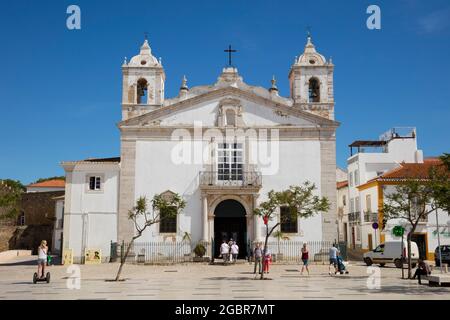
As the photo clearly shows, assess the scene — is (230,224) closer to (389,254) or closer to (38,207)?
(389,254)

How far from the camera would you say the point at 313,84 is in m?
33.0

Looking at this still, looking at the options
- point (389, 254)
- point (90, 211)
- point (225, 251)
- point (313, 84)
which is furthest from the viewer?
point (313, 84)

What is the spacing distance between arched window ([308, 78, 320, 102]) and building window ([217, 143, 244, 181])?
6.03 meters

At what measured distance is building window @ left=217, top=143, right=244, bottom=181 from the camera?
3067cm

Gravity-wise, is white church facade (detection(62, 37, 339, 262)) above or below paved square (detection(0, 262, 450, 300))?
above

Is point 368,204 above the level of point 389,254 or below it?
above

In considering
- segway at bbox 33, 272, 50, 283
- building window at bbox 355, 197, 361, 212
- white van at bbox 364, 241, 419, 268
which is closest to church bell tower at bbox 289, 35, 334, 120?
white van at bbox 364, 241, 419, 268

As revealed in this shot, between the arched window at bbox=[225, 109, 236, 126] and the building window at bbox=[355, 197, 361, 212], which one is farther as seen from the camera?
the building window at bbox=[355, 197, 361, 212]

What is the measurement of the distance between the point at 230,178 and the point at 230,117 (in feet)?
12.6

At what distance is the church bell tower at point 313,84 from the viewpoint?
32031 millimetres

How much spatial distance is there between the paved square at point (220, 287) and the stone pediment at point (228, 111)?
10813 millimetres

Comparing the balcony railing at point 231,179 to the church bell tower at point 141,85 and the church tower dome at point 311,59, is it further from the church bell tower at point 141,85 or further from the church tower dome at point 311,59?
the church tower dome at point 311,59

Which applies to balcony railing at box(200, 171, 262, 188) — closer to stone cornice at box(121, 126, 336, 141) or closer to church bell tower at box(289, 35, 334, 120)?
stone cornice at box(121, 126, 336, 141)

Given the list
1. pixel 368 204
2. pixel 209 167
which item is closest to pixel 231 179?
pixel 209 167
